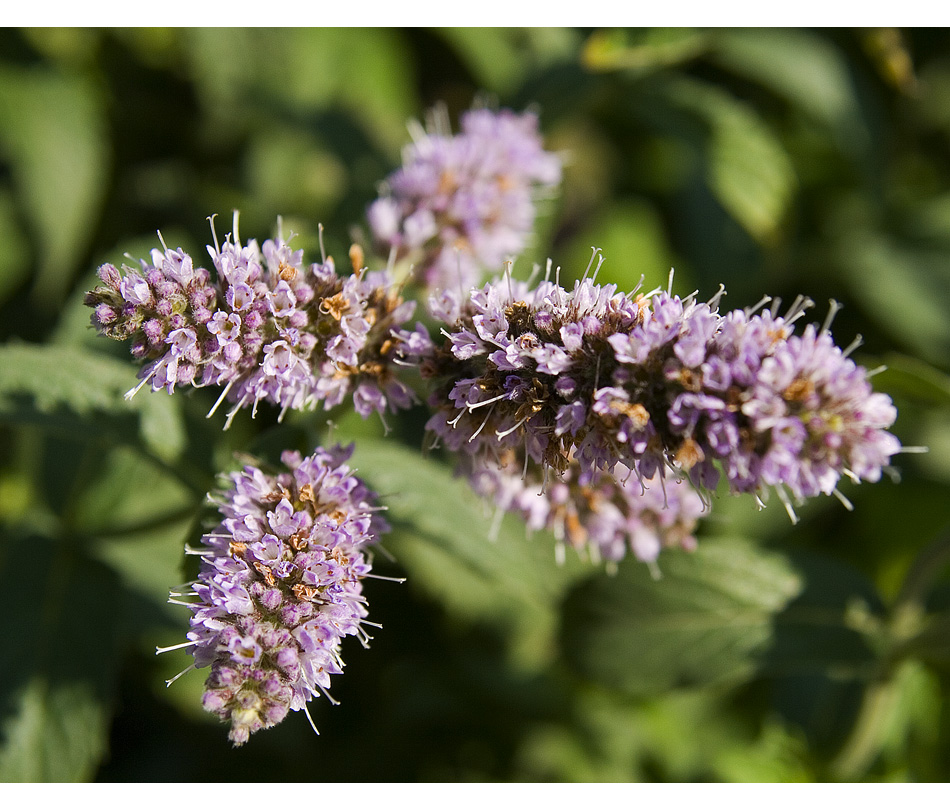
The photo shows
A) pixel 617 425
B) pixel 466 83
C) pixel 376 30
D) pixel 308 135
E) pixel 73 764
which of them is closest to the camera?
pixel 617 425

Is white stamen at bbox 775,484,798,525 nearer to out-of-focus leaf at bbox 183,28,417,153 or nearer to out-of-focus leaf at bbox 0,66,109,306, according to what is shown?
out-of-focus leaf at bbox 183,28,417,153

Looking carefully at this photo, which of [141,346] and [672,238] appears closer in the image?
[141,346]

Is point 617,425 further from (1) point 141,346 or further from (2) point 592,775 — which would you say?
(2) point 592,775

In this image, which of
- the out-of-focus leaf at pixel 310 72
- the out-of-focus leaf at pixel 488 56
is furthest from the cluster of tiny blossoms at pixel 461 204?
the out-of-focus leaf at pixel 488 56

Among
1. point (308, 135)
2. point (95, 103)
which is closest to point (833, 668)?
point (308, 135)

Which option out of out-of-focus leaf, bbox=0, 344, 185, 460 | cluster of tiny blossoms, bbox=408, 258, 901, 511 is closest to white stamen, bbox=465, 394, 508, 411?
cluster of tiny blossoms, bbox=408, 258, 901, 511

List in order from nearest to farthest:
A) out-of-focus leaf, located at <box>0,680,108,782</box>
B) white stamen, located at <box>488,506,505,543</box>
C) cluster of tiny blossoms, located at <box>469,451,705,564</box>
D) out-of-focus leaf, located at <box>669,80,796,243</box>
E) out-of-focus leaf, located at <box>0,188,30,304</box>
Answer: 1. cluster of tiny blossoms, located at <box>469,451,705,564</box>
2. white stamen, located at <box>488,506,505,543</box>
3. out-of-focus leaf, located at <box>0,680,108,782</box>
4. out-of-focus leaf, located at <box>669,80,796,243</box>
5. out-of-focus leaf, located at <box>0,188,30,304</box>

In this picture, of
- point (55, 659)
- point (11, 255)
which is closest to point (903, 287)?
point (55, 659)
